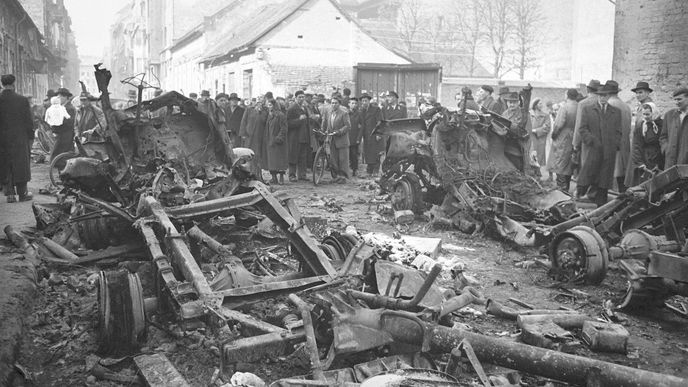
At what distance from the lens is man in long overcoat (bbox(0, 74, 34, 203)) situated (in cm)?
1032

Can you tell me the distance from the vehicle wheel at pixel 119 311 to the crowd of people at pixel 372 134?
3606mm

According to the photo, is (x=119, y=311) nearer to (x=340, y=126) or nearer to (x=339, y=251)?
(x=339, y=251)

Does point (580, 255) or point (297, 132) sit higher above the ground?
point (297, 132)

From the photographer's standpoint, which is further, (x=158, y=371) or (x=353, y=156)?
(x=353, y=156)

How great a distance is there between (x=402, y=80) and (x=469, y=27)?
23.2 meters

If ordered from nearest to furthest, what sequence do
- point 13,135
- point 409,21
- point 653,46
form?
1. point 13,135
2. point 653,46
3. point 409,21

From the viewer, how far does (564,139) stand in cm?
1212

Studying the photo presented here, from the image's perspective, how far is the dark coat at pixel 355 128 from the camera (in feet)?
52.9

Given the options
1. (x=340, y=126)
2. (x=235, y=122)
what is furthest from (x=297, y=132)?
(x=235, y=122)

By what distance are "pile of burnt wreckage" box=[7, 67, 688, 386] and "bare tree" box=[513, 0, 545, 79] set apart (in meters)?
34.5

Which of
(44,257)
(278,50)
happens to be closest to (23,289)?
(44,257)

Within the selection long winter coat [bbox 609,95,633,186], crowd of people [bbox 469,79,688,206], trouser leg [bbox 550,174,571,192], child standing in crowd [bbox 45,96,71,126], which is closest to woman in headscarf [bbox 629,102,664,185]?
crowd of people [bbox 469,79,688,206]

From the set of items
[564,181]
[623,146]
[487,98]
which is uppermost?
[487,98]

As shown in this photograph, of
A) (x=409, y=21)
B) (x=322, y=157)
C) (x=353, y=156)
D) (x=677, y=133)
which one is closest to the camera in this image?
(x=677, y=133)
